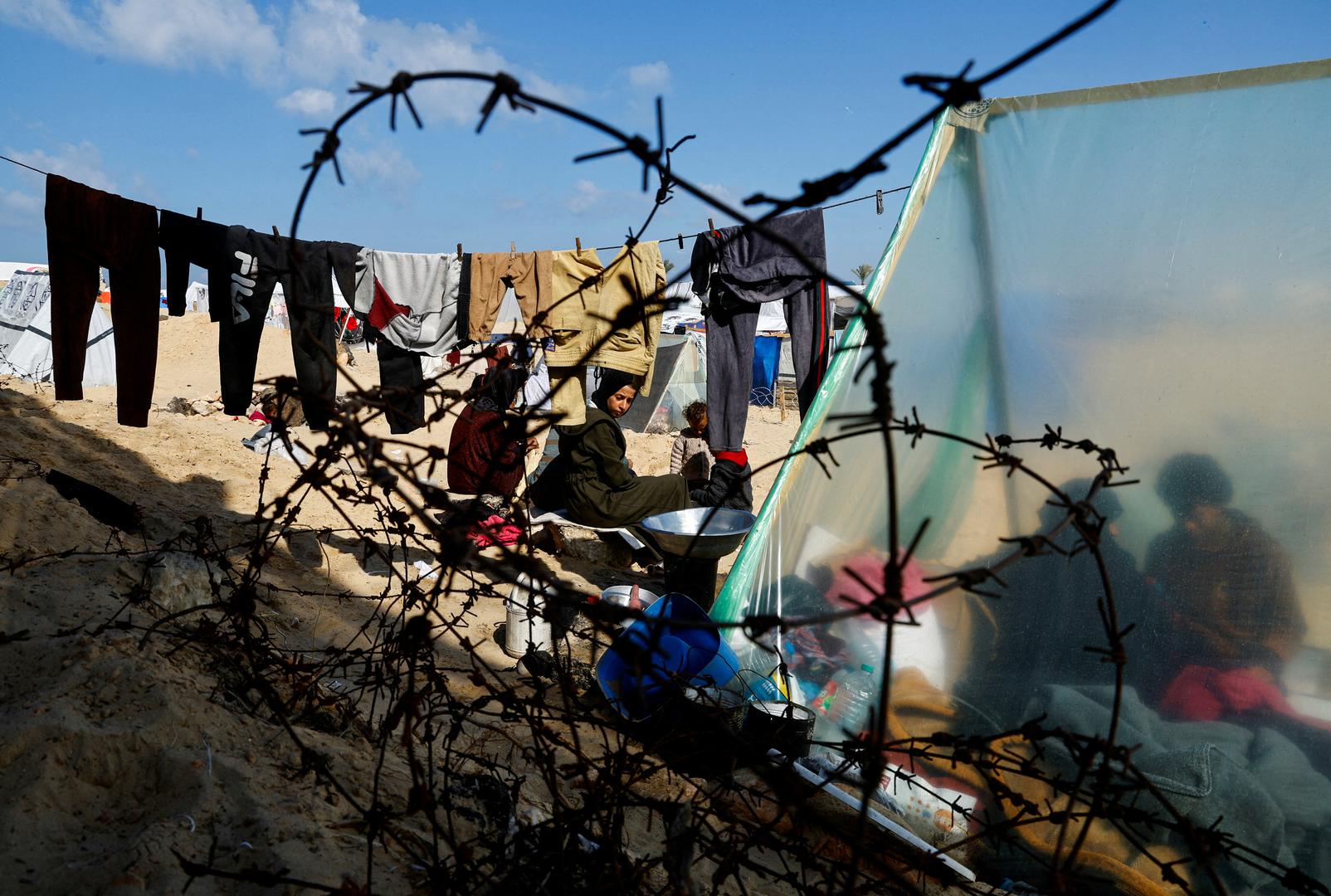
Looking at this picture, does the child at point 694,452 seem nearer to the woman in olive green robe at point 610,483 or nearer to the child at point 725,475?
the child at point 725,475

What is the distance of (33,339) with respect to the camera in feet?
46.9

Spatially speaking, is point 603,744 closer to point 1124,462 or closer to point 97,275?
point 1124,462

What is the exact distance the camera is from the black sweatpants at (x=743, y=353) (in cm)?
518

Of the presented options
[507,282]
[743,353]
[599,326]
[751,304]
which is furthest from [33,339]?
[751,304]

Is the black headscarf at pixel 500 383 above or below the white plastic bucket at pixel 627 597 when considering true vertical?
above

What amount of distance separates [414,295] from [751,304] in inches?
106

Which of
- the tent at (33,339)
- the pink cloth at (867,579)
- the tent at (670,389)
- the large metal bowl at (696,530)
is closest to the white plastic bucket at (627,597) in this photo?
the large metal bowl at (696,530)

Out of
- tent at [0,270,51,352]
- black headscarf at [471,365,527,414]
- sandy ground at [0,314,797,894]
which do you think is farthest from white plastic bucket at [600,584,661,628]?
tent at [0,270,51,352]

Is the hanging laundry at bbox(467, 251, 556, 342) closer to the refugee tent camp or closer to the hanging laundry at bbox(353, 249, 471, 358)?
the hanging laundry at bbox(353, 249, 471, 358)

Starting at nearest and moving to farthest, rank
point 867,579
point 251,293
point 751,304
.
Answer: point 867,579
point 251,293
point 751,304

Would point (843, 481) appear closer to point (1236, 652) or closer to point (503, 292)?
point (1236, 652)

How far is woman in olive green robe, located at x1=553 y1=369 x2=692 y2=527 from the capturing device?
5.59m

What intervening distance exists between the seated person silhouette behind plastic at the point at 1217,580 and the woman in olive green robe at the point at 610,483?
3.36 meters

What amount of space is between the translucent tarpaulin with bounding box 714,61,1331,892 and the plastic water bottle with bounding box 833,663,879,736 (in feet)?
0.13
